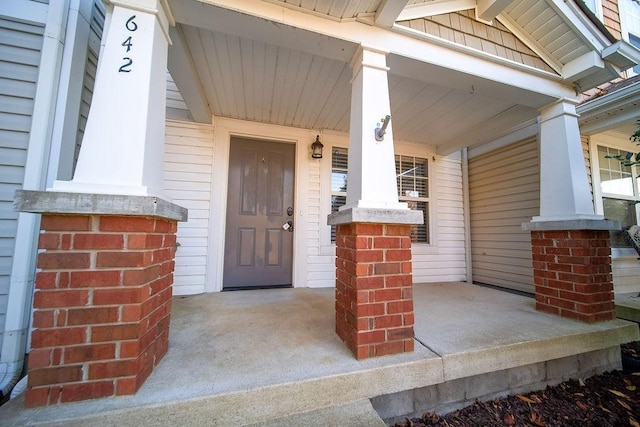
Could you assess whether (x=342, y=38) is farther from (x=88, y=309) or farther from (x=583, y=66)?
(x=583, y=66)

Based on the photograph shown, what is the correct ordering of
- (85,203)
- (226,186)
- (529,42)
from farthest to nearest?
(226,186) → (529,42) → (85,203)

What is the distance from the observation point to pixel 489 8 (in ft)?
6.31

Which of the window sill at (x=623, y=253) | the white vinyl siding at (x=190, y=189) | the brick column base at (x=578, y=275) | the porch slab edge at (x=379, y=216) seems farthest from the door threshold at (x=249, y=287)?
the window sill at (x=623, y=253)

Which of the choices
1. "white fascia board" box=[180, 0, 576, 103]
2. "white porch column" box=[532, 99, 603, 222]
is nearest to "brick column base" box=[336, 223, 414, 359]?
"white fascia board" box=[180, 0, 576, 103]

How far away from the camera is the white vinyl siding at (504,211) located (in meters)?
3.22

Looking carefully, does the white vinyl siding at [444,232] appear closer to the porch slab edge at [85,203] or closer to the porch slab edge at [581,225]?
the porch slab edge at [581,225]

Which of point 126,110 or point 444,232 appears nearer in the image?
point 126,110

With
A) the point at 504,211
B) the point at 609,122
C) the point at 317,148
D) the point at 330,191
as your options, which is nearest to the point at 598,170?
the point at 609,122

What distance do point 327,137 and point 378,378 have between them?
281cm

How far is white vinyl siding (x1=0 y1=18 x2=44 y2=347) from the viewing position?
155cm

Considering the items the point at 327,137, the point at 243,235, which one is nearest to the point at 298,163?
the point at 327,137

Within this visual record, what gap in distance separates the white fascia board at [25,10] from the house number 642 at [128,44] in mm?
1038

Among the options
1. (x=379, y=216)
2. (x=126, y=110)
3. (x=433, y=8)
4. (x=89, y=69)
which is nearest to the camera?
(x=126, y=110)

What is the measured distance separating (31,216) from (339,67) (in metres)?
2.41
